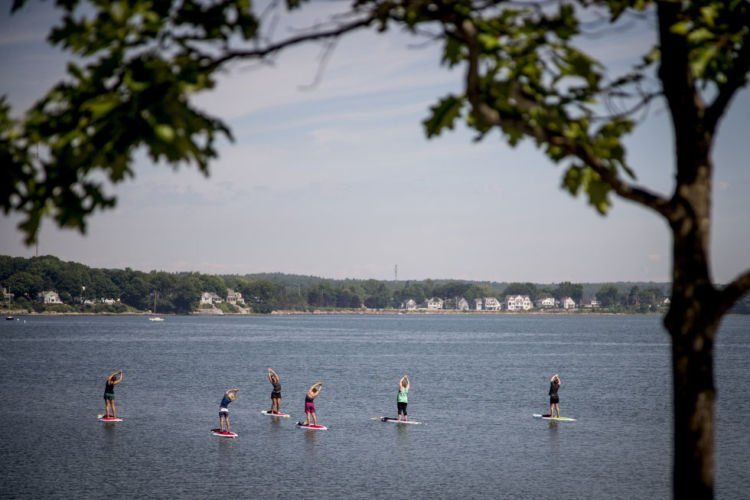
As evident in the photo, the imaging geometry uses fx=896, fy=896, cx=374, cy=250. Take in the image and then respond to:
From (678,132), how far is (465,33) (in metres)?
1.76

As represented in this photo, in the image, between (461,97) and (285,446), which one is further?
(285,446)

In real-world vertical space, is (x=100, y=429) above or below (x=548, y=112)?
below

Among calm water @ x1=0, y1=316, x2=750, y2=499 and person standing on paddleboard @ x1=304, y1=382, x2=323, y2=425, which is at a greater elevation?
person standing on paddleboard @ x1=304, y1=382, x2=323, y2=425

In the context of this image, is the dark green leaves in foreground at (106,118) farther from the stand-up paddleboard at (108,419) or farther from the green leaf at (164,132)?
the stand-up paddleboard at (108,419)

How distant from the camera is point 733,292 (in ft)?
20.8

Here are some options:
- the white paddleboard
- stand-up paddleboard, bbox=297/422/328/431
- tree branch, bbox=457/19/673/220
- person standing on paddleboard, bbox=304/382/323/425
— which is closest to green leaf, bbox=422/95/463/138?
tree branch, bbox=457/19/673/220

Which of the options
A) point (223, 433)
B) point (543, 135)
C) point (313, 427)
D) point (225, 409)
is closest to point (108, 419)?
point (225, 409)

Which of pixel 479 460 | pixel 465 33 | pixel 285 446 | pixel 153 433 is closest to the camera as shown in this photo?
pixel 465 33

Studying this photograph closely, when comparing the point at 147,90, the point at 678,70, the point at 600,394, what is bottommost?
the point at 600,394

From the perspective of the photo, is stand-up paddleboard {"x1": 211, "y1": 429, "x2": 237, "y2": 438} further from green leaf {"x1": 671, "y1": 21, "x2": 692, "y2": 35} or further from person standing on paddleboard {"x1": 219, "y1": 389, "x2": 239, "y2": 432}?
green leaf {"x1": 671, "y1": 21, "x2": 692, "y2": 35}

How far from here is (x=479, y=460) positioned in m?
31.1

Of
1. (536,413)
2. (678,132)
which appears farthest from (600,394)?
(678,132)

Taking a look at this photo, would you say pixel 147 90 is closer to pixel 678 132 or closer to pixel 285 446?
pixel 678 132

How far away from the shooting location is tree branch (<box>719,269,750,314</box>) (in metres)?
6.33
